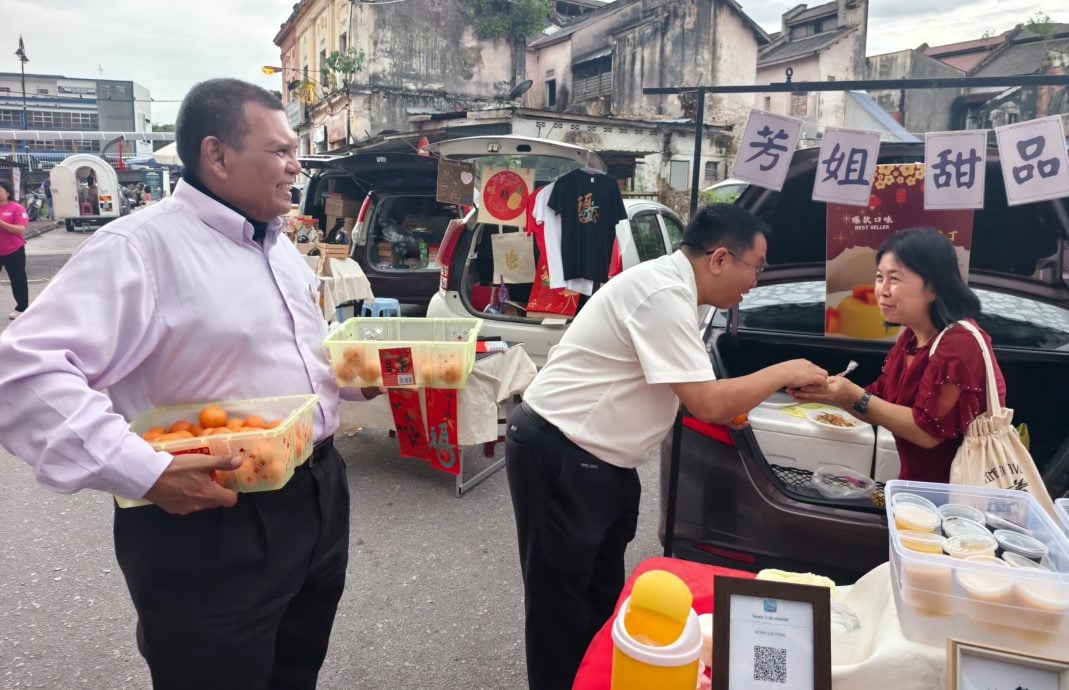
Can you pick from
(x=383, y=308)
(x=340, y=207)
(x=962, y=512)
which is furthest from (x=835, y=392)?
(x=340, y=207)

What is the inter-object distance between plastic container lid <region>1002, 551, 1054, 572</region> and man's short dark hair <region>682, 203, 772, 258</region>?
1121 millimetres

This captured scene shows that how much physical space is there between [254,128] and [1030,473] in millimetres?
2383

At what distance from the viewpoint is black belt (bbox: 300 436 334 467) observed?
1851mm

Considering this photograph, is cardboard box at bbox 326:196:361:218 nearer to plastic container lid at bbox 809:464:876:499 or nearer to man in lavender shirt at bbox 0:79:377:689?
plastic container lid at bbox 809:464:876:499

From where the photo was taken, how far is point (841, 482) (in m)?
2.97

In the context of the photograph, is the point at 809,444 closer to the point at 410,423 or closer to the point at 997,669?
the point at 997,669

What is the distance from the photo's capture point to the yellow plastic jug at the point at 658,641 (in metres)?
1.20

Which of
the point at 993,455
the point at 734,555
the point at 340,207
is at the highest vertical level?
the point at 340,207

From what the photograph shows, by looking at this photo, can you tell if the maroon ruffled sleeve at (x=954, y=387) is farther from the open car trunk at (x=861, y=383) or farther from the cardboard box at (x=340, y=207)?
the cardboard box at (x=340, y=207)

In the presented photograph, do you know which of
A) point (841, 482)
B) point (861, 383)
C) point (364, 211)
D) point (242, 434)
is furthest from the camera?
point (364, 211)

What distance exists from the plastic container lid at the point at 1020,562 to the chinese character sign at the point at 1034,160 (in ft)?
6.58

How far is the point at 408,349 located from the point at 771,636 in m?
1.56

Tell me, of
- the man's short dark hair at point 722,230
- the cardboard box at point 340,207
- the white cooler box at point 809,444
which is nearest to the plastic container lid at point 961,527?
the man's short dark hair at point 722,230

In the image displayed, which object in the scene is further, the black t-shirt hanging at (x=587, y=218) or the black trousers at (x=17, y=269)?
the black trousers at (x=17, y=269)
